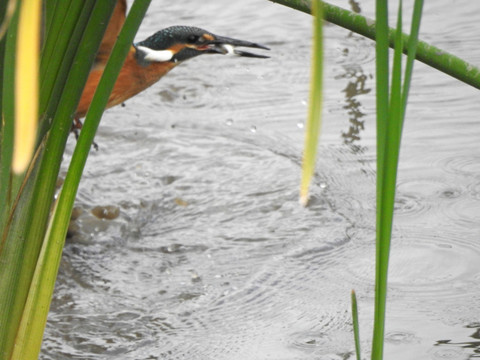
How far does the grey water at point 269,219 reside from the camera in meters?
2.17

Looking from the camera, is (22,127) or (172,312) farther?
(172,312)

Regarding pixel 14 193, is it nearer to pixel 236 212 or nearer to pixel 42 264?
pixel 42 264

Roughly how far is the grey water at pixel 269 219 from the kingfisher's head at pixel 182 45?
0.39 m

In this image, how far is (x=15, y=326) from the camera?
1.10 meters

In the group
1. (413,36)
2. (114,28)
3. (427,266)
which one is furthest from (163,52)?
(413,36)

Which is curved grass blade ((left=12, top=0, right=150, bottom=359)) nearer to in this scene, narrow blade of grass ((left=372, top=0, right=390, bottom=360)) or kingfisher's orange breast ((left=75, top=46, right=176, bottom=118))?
narrow blade of grass ((left=372, top=0, right=390, bottom=360))

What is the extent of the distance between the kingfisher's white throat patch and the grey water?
387 millimetres

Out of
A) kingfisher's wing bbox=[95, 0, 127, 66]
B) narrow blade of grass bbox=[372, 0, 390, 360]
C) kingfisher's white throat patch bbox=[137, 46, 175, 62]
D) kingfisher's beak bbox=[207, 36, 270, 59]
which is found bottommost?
kingfisher's white throat patch bbox=[137, 46, 175, 62]

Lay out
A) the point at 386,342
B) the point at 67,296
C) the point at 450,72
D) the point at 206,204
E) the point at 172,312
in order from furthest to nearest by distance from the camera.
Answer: the point at 206,204 < the point at 67,296 < the point at 172,312 < the point at 386,342 < the point at 450,72

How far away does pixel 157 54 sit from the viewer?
3312 millimetres

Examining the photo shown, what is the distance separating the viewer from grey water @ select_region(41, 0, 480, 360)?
2.17 m

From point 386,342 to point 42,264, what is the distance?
1167 millimetres

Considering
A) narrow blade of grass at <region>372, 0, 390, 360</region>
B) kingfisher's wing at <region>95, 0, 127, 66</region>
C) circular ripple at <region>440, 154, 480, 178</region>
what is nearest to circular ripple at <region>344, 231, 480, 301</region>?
circular ripple at <region>440, 154, 480, 178</region>

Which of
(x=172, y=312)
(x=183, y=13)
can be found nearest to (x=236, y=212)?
(x=172, y=312)
